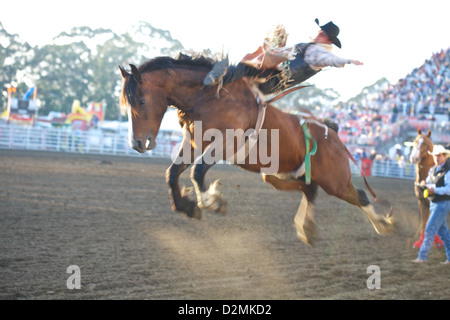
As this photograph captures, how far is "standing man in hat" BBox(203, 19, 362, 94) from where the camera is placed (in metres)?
4.71

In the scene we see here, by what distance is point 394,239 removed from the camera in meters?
9.60

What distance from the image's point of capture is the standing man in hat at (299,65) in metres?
4.71

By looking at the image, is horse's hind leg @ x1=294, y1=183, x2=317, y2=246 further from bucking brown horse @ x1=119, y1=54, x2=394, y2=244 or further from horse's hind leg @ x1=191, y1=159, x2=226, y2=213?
horse's hind leg @ x1=191, y1=159, x2=226, y2=213

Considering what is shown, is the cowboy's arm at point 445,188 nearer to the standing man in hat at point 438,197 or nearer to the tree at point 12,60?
the standing man in hat at point 438,197

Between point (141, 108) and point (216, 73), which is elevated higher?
point (216, 73)

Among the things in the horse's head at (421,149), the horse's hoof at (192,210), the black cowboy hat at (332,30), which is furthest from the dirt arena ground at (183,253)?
the black cowboy hat at (332,30)

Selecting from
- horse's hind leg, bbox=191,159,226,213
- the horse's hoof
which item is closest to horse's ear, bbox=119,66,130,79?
horse's hind leg, bbox=191,159,226,213

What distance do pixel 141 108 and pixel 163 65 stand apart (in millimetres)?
532

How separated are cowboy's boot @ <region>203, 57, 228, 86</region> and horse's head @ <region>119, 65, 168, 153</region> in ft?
1.54

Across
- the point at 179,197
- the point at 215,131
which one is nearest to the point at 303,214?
the point at 215,131

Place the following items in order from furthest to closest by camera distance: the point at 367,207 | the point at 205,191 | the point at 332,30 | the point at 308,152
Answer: the point at 367,207 < the point at 308,152 < the point at 332,30 < the point at 205,191

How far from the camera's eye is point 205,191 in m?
4.43

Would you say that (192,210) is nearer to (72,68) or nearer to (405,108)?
(405,108)

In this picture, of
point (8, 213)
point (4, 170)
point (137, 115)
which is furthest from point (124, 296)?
point (4, 170)
